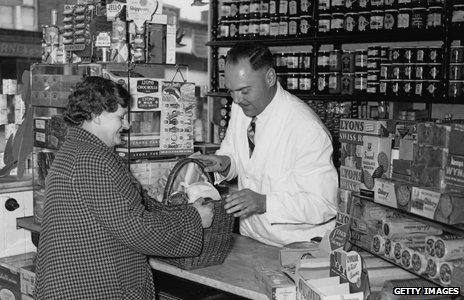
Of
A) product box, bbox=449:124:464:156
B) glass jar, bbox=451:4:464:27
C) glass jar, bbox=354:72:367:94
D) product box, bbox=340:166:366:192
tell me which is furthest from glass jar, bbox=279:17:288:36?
product box, bbox=449:124:464:156

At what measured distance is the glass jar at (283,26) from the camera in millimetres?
5254

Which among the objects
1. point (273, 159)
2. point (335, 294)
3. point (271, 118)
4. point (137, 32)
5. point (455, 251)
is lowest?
point (335, 294)

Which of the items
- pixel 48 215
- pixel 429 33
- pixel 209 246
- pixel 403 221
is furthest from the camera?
pixel 429 33

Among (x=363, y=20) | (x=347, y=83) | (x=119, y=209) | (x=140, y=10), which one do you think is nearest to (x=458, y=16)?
(x=363, y=20)

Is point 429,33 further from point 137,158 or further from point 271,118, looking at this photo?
point 137,158

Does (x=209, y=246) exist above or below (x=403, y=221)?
below

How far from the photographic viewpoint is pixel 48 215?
2.32m

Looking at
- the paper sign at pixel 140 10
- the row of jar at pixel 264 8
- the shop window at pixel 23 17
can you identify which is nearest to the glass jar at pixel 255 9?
the row of jar at pixel 264 8

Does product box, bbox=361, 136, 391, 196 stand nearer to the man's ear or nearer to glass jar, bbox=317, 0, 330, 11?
the man's ear

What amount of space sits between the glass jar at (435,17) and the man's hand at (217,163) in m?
2.04

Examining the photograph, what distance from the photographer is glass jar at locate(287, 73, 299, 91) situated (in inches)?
202

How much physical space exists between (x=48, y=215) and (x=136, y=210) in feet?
1.14

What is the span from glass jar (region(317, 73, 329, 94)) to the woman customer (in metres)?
2.84

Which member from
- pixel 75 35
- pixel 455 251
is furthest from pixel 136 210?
pixel 75 35
